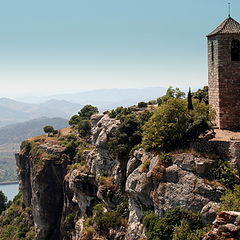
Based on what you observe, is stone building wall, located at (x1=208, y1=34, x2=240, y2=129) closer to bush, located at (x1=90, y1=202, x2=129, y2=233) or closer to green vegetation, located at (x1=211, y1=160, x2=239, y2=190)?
green vegetation, located at (x1=211, y1=160, x2=239, y2=190)

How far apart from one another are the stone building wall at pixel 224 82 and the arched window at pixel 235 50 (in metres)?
0.49

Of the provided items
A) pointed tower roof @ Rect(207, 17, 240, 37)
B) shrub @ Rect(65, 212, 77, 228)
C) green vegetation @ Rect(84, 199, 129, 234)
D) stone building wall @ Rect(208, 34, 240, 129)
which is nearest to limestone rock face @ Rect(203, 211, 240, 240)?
stone building wall @ Rect(208, 34, 240, 129)

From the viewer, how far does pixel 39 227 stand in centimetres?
7669

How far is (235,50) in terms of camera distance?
41.8 meters

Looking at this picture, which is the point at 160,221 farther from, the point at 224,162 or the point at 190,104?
the point at 190,104

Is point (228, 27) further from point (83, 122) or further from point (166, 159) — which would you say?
point (83, 122)

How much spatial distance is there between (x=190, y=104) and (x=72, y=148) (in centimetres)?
4216

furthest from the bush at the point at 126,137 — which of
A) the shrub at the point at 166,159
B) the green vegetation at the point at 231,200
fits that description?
the green vegetation at the point at 231,200

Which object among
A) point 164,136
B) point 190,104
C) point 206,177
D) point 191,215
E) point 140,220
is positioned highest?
point 190,104

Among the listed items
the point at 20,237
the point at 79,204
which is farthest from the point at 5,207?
the point at 79,204

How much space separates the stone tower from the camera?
4106 cm

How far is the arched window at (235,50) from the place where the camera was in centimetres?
4159

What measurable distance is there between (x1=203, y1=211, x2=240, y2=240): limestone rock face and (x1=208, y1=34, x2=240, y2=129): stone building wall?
62.2 ft

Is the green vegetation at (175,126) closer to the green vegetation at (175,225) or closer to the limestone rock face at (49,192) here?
the green vegetation at (175,225)
